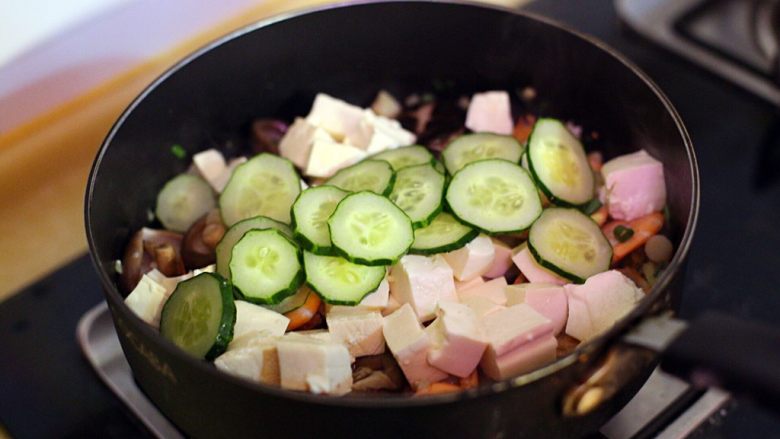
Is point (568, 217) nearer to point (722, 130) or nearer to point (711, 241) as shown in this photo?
point (711, 241)

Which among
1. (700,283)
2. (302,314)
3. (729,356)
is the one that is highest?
(729,356)

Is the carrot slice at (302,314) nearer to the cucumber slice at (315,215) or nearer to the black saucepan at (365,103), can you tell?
the cucumber slice at (315,215)

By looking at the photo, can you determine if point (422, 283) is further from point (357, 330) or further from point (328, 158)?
point (328, 158)

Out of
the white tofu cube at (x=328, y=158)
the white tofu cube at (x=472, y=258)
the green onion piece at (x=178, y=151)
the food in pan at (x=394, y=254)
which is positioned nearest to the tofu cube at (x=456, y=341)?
the food in pan at (x=394, y=254)

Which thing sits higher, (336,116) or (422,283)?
(336,116)

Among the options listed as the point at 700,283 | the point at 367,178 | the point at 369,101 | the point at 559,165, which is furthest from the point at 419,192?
the point at 700,283

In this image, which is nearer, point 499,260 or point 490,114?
point 499,260

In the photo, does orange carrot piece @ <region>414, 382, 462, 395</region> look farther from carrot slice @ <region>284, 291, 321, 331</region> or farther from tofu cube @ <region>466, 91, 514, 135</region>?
tofu cube @ <region>466, 91, 514, 135</region>
